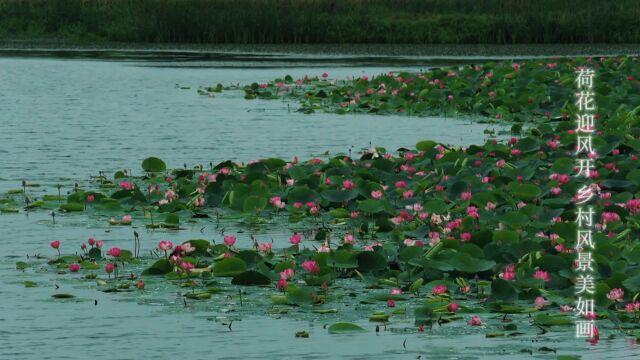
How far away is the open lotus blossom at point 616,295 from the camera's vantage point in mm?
9656

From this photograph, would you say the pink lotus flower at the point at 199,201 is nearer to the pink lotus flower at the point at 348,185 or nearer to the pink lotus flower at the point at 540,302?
the pink lotus flower at the point at 348,185

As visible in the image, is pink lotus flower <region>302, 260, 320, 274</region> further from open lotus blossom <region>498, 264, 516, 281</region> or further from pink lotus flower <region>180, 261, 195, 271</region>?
open lotus blossom <region>498, 264, 516, 281</region>

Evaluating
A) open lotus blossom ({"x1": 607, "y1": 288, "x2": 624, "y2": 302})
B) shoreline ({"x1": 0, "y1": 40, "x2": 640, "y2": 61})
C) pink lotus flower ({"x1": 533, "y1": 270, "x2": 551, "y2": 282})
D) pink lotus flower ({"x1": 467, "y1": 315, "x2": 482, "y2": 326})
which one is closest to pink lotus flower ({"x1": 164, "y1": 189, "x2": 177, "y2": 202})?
pink lotus flower ({"x1": 533, "y1": 270, "x2": 551, "y2": 282})

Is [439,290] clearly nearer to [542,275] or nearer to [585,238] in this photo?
[542,275]

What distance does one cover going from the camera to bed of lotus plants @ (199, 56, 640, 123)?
25516 mm

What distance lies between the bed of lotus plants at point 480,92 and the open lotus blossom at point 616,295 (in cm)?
1297

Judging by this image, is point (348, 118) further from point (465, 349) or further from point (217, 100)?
point (465, 349)

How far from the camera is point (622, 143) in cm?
1692

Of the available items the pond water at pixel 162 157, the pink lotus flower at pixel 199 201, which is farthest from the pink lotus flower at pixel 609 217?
the pink lotus flower at pixel 199 201

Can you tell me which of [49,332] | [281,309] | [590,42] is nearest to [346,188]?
[281,309]

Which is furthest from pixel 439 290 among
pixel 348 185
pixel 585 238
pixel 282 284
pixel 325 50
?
pixel 325 50

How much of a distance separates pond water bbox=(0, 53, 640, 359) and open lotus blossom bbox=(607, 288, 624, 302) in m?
0.59

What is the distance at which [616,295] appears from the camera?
31.7 ft

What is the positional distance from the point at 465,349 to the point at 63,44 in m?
48.4
